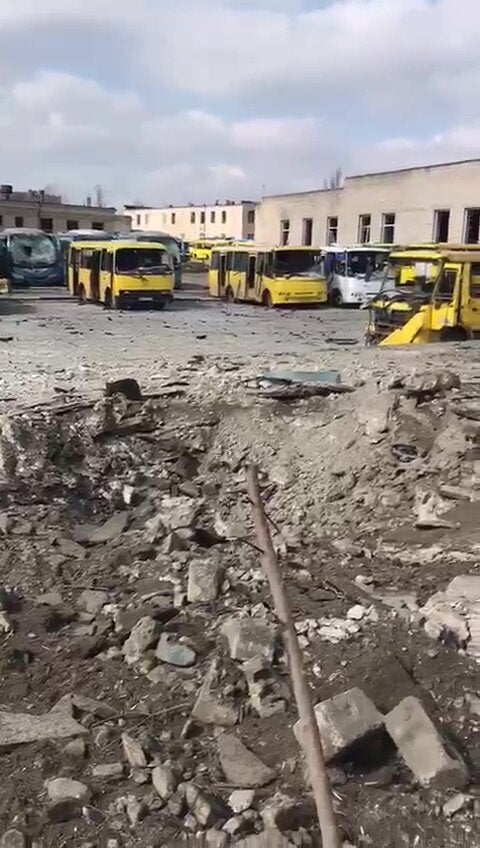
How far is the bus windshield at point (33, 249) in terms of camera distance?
39.2 metres

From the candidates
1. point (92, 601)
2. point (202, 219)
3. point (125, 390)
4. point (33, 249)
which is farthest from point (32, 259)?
point (202, 219)

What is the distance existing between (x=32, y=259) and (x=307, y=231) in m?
18.6

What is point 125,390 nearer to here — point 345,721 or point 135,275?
point 345,721

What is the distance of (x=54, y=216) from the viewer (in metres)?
73.2

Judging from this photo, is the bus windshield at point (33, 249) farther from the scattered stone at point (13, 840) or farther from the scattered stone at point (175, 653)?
the scattered stone at point (13, 840)

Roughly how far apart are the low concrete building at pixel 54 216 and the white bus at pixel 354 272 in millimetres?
43468

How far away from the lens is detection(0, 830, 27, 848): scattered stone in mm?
3947

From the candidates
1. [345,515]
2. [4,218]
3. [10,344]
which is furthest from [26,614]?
[4,218]

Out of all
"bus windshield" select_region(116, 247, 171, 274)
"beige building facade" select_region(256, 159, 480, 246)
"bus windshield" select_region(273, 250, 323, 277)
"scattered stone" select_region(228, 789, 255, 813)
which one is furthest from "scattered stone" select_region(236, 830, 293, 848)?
"beige building facade" select_region(256, 159, 480, 246)

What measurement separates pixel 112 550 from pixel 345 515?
88.8 inches

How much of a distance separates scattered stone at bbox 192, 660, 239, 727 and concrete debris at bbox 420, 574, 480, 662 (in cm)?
146

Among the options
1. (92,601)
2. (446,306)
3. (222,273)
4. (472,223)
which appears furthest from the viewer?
(472,223)

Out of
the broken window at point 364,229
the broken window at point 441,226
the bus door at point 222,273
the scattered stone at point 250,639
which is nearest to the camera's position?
the scattered stone at point 250,639

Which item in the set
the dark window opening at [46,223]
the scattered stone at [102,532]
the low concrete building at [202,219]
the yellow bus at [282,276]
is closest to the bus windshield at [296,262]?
the yellow bus at [282,276]
